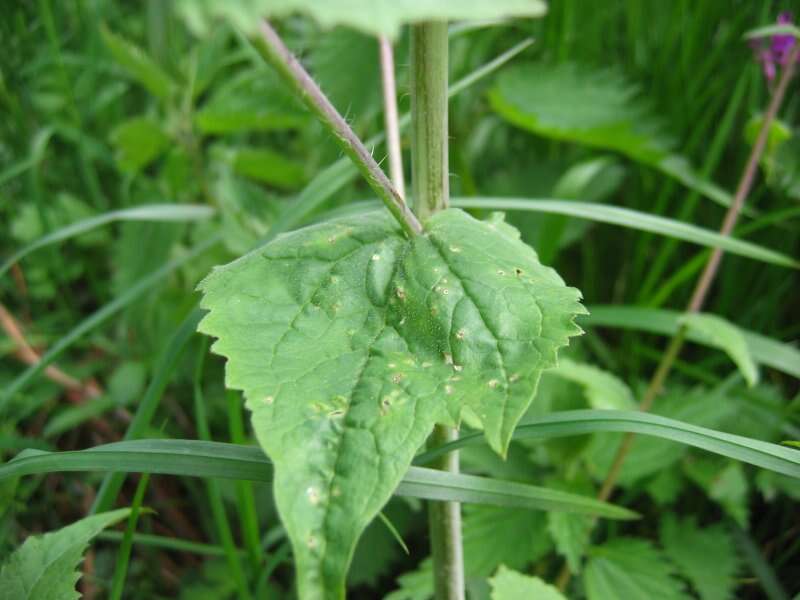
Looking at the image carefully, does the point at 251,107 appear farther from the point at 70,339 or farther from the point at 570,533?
the point at 570,533

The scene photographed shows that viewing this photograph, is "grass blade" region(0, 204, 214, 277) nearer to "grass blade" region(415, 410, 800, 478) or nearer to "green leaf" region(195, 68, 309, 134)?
"green leaf" region(195, 68, 309, 134)

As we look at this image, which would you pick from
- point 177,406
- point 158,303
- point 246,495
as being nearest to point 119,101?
point 158,303

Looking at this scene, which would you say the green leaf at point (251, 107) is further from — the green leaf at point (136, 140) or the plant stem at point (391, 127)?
the plant stem at point (391, 127)

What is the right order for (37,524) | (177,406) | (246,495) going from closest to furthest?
(246,495) < (37,524) < (177,406)

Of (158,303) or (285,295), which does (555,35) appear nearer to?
(158,303)

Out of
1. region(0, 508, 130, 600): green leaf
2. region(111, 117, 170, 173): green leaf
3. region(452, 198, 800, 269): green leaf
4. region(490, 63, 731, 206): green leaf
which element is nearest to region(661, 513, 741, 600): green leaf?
region(452, 198, 800, 269): green leaf

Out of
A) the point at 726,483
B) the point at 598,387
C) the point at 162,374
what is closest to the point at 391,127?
the point at 162,374

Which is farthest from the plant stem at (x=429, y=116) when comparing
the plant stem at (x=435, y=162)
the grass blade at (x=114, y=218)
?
the grass blade at (x=114, y=218)
